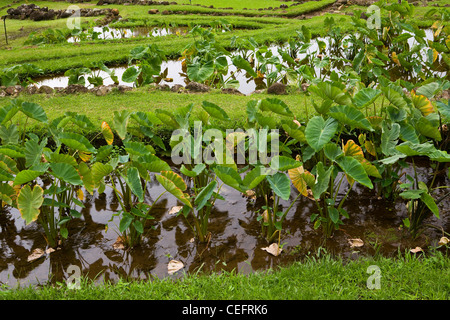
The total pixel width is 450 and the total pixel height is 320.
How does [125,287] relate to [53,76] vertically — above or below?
below

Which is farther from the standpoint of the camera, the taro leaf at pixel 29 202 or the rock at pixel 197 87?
the rock at pixel 197 87

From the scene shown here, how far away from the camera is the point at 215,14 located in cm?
1406

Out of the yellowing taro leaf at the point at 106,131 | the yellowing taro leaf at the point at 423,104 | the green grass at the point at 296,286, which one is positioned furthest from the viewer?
the yellowing taro leaf at the point at 106,131

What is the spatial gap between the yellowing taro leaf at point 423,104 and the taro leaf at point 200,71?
9.09 feet

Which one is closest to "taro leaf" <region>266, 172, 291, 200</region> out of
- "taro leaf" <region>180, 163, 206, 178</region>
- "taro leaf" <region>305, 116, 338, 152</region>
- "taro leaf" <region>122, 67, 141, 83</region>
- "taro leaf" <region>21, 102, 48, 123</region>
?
"taro leaf" <region>305, 116, 338, 152</region>

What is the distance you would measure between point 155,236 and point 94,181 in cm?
66

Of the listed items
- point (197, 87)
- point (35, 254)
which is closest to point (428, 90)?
point (35, 254)

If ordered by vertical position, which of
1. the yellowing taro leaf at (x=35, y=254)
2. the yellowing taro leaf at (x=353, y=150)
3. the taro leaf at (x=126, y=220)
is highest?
the yellowing taro leaf at (x=353, y=150)

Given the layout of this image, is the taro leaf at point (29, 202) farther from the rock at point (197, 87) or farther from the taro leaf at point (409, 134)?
the rock at point (197, 87)

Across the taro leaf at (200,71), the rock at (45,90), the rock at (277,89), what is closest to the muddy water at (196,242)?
the taro leaf at (200,71)

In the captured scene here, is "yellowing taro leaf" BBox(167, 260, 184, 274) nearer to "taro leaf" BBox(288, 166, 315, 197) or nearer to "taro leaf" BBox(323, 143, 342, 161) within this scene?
"taro leaf" BBox(288, 166, 315, 197)

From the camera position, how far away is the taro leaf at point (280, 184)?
8.59ft
